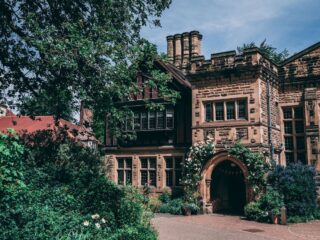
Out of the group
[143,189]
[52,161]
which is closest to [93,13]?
[52,161]

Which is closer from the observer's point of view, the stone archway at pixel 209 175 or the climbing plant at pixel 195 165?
the stone archway at pixel 209 175

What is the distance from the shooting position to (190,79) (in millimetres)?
21422

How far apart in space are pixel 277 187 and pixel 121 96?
10451 mm

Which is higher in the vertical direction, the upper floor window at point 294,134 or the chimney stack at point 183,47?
the chimney stack at point 183,47

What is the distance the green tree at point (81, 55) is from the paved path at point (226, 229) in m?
5.14

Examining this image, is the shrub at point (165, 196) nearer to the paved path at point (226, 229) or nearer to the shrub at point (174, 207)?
the shrub at point (174, 207)

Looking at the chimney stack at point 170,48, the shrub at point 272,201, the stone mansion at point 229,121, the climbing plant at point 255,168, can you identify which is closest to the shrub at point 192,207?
the stone mansion at point 229,121

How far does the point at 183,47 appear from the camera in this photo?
93.6 ft

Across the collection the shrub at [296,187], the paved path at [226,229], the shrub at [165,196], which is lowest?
the paved path at [226,229]

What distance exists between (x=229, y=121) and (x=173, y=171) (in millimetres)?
5095

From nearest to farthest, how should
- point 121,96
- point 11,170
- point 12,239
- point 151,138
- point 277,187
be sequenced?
point 11,170 → point 12,239 → point 121,96 → point 277,187 → point 151,138

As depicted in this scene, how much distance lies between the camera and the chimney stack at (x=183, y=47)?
91.7ft

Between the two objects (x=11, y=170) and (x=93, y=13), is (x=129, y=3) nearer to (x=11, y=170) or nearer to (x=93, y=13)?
(x=93, y=13)

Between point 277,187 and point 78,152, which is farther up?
point 78,152
